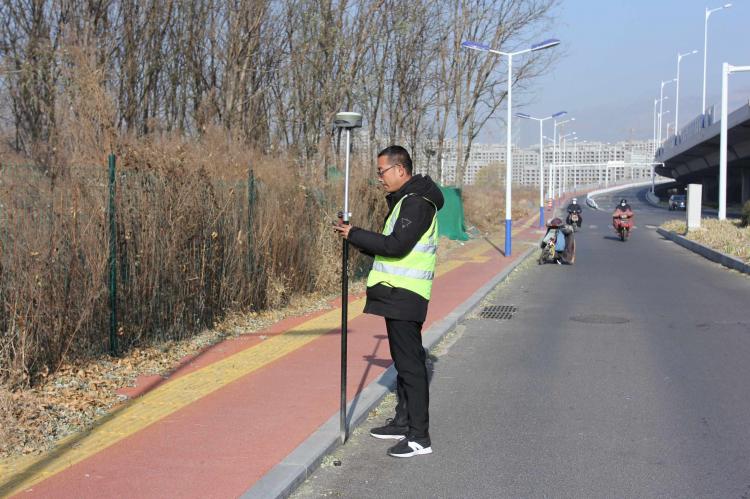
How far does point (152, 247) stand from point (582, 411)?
4.67m

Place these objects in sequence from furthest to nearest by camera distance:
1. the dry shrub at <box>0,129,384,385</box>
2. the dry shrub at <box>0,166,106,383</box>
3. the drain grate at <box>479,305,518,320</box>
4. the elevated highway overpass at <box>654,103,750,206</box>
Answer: the elevated highway overpass at <box>654,103,750,206</box>
the drain grate at <box>479,305,518,320</box>
the dry shrub at <box>0,129,384,385</box>
the dry shrub at <box>0,166,106,383</box>

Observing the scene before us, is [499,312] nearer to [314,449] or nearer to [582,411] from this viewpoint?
[582,411]

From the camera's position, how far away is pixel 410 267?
5.40 m

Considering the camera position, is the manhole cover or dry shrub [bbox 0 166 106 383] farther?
the manhole cover

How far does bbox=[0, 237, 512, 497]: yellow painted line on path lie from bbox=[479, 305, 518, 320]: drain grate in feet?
8.94

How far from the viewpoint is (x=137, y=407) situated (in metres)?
6.58

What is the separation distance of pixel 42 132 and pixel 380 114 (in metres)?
Result: 12.8

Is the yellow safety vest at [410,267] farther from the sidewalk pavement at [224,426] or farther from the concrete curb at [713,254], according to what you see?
the concrete curb at [713,254]

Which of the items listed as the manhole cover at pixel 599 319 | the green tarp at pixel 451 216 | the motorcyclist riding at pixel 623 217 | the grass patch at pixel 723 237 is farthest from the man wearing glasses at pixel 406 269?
the motorcyclist riding at pixel 623 217

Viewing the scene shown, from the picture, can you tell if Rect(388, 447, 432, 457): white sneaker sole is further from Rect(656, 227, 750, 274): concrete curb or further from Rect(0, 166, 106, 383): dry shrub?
Rect(656, 227, 750, 274): concrete curb

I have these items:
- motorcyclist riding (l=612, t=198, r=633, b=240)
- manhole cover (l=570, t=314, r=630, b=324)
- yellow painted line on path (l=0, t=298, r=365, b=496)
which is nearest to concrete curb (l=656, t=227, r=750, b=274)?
motorcyclist riding (l=612, t=198, r=633, b=240)

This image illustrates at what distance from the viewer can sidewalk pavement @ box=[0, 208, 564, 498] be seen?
15.8 ft

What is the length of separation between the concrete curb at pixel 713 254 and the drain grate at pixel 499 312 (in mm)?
7506

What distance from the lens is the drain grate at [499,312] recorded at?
12367mm
